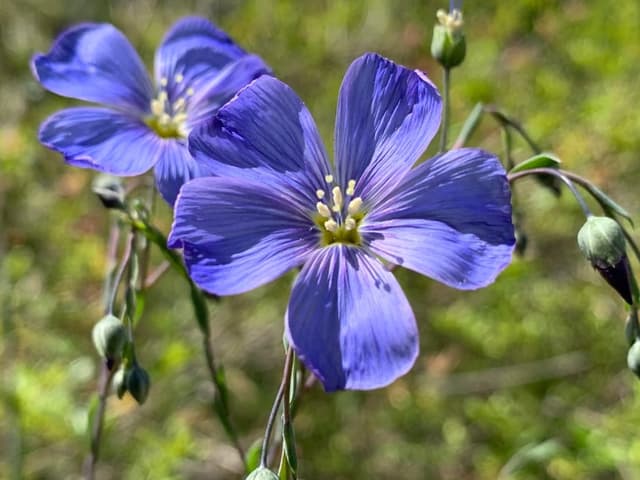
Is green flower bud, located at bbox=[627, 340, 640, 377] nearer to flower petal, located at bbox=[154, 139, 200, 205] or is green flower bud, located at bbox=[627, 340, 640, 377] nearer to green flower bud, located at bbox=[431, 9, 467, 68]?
green flower bud, located at bbox=[431, 9, 467, 68]

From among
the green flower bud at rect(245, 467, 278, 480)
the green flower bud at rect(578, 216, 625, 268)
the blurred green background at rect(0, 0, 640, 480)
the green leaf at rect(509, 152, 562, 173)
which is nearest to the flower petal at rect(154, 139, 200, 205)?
the green flower bud at rect(245, 467, 278, 480)

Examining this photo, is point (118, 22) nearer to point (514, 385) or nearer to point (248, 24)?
point (248, 24)

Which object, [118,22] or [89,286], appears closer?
[89,286]

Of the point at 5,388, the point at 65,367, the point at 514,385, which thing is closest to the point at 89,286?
the point at 65,367

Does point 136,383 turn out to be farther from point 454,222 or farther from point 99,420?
point 454,222

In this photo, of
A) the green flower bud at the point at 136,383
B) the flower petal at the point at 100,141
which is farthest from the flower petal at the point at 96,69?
the green flower bud at the point at 136,383

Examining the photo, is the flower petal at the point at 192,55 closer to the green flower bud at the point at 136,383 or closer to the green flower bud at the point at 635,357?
the green flower bud at the point at 136,383
